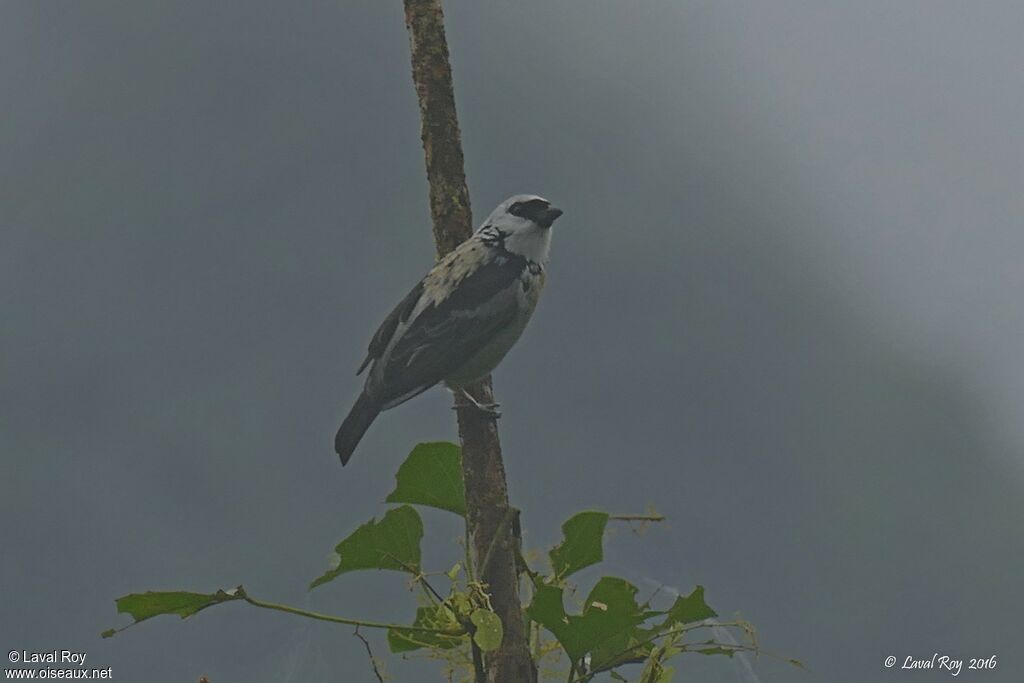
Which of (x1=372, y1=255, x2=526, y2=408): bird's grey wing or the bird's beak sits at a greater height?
the bird's beak

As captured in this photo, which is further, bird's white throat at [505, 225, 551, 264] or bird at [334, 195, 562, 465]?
bird's white throat at [505, 225, 551, 264]

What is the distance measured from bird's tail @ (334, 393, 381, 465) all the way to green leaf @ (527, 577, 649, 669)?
0.45 m

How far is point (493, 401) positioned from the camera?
1.90 meters

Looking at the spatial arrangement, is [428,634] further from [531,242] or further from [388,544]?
[531,242]

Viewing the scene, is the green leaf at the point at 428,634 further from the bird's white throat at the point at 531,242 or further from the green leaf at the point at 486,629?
the bird's white throat at the point at 531,242

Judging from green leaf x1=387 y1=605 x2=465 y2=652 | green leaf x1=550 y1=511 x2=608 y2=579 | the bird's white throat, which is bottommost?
green leaf x1=387 y1=605 x2=465 y2=652

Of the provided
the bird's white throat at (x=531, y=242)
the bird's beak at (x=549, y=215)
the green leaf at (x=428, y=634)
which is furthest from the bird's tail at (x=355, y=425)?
the bird's beak at (x=549, y=215)

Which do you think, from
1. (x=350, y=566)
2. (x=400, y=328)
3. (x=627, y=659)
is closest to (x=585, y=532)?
(x=627, y=659)

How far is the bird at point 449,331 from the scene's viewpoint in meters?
1.91

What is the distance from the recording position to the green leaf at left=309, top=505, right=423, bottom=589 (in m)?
1.64

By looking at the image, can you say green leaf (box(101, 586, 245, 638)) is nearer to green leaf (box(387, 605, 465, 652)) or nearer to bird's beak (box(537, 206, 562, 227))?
green leaf (box(387, 605, 465, 652))

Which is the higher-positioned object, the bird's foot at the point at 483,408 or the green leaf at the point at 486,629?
the bird's foot at the point at 483,408

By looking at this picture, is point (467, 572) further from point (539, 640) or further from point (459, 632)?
point (539, 640)

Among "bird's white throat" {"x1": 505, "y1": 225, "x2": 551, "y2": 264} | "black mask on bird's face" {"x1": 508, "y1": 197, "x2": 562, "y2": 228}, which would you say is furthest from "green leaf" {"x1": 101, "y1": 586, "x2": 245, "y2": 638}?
"black mask on bird's face" {"x1": 508, "y1": 197, "x2": 562, "y2": 228}
